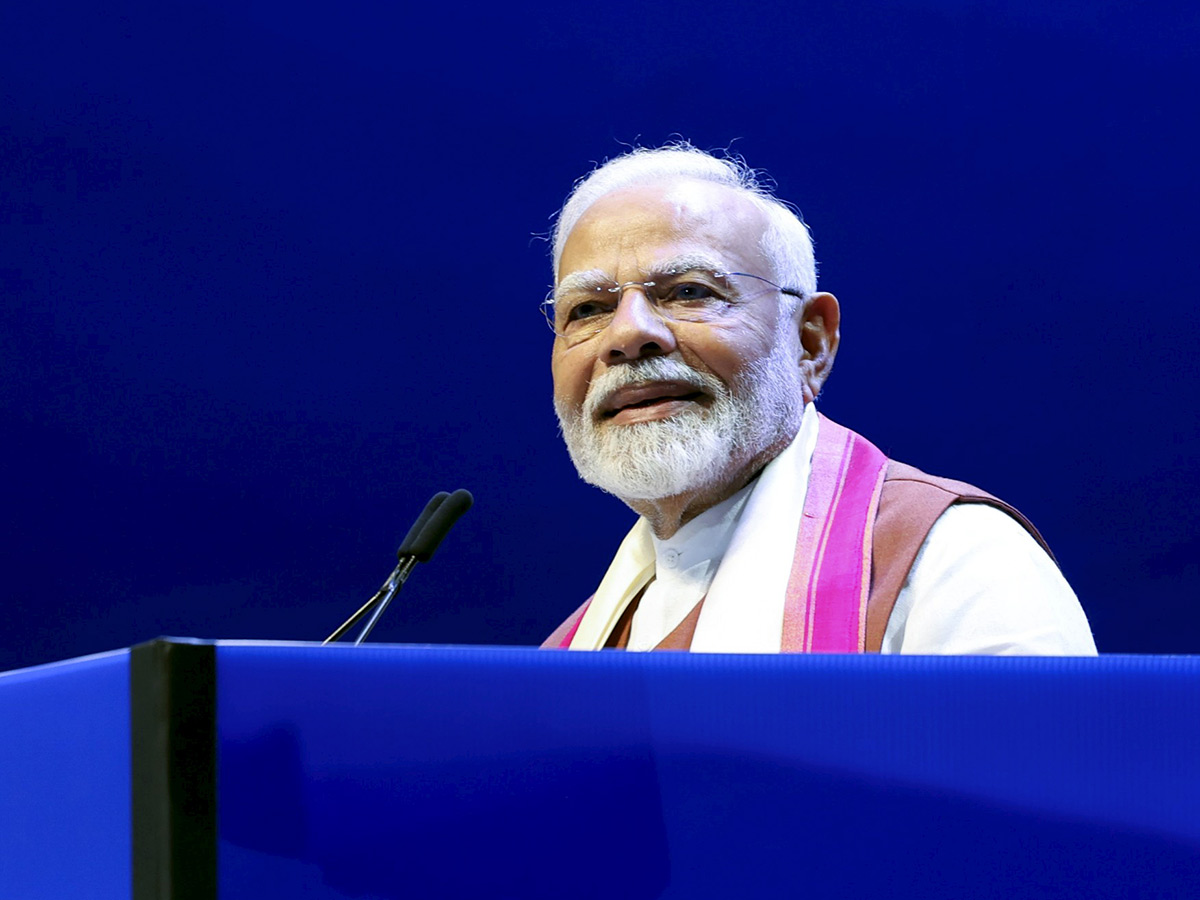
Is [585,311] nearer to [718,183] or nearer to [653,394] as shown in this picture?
[653,394]

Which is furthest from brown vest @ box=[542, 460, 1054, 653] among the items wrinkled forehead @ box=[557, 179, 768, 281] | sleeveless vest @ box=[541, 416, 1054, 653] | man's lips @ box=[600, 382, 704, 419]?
wrinkled forehead @ box=[557, 179, 768, 281]

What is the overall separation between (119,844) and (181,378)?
6.96 feet

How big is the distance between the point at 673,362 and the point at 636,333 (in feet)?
0.21

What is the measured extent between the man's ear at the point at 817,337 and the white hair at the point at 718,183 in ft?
0.08

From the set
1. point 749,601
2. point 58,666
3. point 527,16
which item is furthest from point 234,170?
point 58,666

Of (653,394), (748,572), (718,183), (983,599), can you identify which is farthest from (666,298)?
(983,599)

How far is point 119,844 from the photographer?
508mm

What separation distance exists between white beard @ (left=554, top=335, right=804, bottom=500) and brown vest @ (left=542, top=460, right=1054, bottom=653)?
0.17 meters

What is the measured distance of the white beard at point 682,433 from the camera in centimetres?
159

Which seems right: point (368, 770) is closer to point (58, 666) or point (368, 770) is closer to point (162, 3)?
point (58, 666)

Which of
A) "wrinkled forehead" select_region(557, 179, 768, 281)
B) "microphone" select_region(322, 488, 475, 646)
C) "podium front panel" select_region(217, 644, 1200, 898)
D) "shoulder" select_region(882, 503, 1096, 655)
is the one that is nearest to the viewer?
"podium front panel" select_region(217, 644, 1200, 898)

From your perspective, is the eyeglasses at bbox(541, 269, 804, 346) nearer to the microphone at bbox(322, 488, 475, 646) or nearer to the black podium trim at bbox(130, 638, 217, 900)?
the microphone at bbox(322, 488, 475, 646)

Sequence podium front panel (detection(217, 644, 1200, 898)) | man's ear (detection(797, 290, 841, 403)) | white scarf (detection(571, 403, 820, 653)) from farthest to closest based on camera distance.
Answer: man's ear (detection(797, 290, 841, 403)) → white scarf (detection(571, 403, 820, 653)) → podium front panel (detection(217, 644, 1200, 898))

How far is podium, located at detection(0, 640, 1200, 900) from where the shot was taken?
0.47 meters
